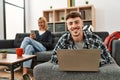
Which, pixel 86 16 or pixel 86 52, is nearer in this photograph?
pixel 86 52

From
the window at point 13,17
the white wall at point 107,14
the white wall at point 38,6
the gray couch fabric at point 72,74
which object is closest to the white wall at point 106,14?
the white wall at point 107,14

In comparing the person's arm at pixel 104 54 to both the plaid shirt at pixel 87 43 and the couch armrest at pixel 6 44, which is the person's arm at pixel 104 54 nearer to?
the plaid shirt at pixel 87 43

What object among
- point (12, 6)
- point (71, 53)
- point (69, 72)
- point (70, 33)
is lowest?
point (69, 72)

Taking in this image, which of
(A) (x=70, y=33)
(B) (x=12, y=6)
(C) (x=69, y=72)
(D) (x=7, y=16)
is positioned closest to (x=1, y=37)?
(D) (x=7, y=16)

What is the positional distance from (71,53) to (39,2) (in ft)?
14.0

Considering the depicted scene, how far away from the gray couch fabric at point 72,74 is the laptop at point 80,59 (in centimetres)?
4

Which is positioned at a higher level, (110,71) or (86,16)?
(86,16)

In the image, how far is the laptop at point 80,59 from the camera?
→ 3.31 feet

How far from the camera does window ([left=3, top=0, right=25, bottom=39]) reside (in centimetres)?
460

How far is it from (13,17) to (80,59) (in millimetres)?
4207

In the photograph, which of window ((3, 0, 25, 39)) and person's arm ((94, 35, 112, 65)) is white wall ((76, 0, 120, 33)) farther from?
person's arm ((94, 35, 112, 65))

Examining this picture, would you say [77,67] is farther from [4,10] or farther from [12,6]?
[12,6]

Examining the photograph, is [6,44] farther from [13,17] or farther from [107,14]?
[107,14]

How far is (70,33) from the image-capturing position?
1511mm
